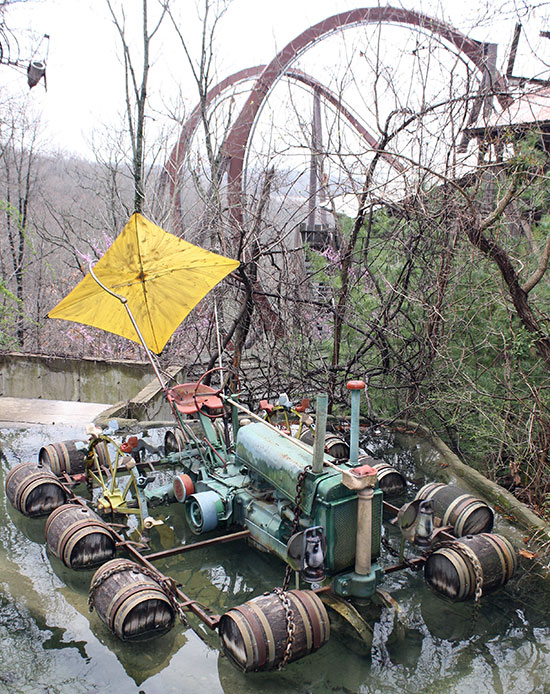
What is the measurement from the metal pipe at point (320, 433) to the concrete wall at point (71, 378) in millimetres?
7844

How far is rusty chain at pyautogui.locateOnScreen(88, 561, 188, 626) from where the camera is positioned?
3.85 meters

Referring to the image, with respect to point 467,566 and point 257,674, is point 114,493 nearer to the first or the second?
point 257,674

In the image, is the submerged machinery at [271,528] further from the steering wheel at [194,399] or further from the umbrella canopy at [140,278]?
the umbrella canopy at [140,278]

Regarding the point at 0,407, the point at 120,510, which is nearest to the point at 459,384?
the point at 120,510

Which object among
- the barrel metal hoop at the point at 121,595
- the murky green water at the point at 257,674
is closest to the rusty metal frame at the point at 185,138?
the murky green water at the point at 257,674

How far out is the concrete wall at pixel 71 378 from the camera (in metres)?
11.8

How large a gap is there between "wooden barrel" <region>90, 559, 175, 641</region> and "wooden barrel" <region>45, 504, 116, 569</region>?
0.63m

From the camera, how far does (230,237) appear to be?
948 cm

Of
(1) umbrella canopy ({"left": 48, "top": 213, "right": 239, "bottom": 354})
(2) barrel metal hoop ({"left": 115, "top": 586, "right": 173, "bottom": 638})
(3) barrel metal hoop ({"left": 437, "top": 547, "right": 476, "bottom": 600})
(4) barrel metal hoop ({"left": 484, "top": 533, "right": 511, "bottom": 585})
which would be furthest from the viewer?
(1) umbrella canopy ({"left": 48, "top": 213, "right": 239, "bottom": 354})

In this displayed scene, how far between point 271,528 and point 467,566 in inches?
58.8

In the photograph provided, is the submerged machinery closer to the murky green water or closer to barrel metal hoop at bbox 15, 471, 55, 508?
barrel metal hoop at bbox 15, 471, 55, 508

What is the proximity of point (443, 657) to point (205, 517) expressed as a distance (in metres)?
2.13

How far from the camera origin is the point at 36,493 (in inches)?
217

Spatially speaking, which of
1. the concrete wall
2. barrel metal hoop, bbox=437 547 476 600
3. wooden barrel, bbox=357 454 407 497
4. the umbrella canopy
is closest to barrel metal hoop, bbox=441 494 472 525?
barrel metal hoop, bbox=437 547 476 600
